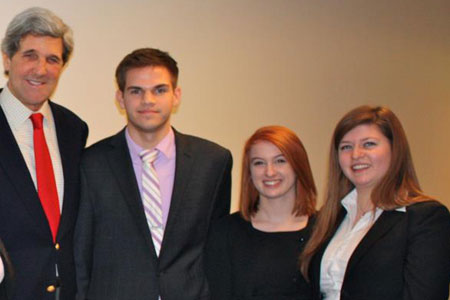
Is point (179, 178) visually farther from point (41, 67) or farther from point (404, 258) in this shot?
point (404, 258)

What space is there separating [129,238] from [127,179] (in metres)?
0.27

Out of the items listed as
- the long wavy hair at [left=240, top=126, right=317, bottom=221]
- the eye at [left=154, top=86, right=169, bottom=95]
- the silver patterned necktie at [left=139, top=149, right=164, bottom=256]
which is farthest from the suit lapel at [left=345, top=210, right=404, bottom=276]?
the eye at [left=154, top=86, right=169, bottom=95]

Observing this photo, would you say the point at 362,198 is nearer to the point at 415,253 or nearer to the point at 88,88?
the point at 415,253

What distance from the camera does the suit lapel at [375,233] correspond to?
2.28 meters

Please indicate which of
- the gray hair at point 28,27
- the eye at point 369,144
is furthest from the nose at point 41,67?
the eye at point 369,144

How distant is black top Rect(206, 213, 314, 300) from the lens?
2605mm

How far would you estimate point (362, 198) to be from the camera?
8.26 feet

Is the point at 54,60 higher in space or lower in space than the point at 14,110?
higher

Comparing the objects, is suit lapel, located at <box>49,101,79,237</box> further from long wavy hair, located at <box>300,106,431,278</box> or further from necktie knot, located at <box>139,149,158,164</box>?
long wavy hair, located at <box>300,106,431,278</box>

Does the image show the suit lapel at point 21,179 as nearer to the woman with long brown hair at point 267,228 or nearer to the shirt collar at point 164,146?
the shirt collar at point 164,146

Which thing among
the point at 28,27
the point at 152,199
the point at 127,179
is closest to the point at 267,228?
the point at 152,199

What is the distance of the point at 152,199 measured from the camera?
9.02 feet

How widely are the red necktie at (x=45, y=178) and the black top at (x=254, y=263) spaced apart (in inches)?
27.7

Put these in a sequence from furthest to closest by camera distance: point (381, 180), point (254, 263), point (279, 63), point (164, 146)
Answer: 1. point (279, 63)
2. point (164, 146)
3. point (254, 263)
4. point (381, 180)
